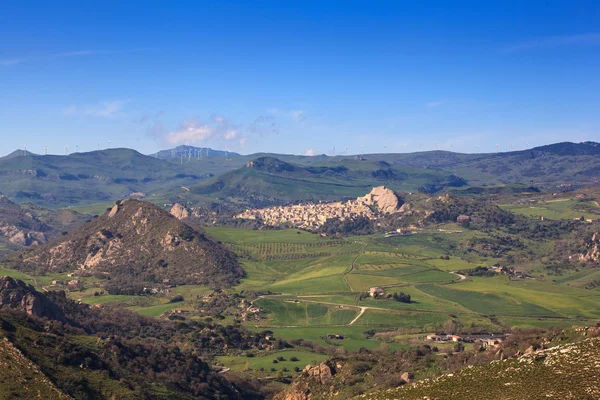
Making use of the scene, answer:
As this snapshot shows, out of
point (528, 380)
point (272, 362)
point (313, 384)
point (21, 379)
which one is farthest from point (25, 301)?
point (528, 380)

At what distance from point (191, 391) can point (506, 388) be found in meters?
55.8

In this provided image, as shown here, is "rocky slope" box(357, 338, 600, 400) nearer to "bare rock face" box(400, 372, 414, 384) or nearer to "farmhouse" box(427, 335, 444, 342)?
"bare rock face" box(400, 372, 414, 384)

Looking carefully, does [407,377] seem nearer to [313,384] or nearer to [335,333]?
[313,384]

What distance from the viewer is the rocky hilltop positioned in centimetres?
12025

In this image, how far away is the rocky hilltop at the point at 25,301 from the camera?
120 m

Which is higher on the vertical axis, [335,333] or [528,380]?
[528,380]

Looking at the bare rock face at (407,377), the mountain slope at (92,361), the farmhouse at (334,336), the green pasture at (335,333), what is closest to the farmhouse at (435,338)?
the green pasture at (335,333)

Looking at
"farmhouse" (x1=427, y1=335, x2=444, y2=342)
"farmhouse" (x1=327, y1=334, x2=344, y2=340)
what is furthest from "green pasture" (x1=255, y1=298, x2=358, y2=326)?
"farmhouse" (x1=427, y1=335, x2=444, y2=342)

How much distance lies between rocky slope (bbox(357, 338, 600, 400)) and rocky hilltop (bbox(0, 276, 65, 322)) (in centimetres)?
7609

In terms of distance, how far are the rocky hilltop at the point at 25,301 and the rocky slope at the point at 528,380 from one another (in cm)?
7609

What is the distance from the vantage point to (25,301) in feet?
399

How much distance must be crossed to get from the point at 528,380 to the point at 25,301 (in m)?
94.2

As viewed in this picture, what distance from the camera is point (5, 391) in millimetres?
73062

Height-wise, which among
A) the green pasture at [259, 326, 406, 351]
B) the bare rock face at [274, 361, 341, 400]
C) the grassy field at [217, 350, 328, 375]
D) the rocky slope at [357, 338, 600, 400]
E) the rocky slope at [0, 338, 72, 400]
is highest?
the rocky slope at [357, 338, 600, 400]
